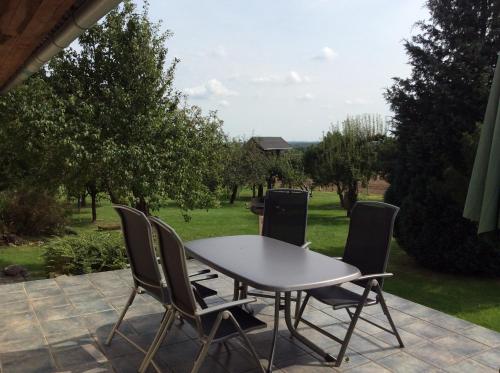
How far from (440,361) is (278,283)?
1.53 meters

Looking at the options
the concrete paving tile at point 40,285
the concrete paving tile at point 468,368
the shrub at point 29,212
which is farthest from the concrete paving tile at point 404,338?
the shrub at point 29,212

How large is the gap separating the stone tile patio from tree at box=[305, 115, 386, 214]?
41.6 ft

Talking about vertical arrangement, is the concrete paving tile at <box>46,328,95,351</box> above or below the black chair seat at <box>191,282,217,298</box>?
below

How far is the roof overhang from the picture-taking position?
2.67m

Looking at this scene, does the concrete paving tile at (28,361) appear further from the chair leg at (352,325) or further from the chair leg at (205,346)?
the chair leg at (352,325)

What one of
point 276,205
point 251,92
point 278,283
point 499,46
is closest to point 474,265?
point 499,46

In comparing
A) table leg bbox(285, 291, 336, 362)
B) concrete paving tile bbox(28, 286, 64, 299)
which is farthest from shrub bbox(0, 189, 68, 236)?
table leg bbox(285, 291, 336, 362)

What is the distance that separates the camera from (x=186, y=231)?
12219mm

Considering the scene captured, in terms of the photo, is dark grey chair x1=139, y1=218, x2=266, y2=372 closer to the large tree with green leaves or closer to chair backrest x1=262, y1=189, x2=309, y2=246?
chair backrest x1=262, y1=189, x2=309, y2=246

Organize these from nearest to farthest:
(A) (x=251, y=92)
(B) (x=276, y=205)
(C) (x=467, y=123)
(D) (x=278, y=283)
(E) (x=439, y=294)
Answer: (D) (x=278, y=283)
(B) (x=276, y=205)
(E) (x=439, y=294)
(C) (x=467, y=123)
(A) (x=251, y=92)

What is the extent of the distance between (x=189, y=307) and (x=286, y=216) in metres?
2.02

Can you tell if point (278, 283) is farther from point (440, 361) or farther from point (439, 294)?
point (439, 294)

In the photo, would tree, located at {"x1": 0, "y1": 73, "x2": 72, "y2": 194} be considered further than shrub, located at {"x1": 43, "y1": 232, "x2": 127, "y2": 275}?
Yes

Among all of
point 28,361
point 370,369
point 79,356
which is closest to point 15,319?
point 28,361
